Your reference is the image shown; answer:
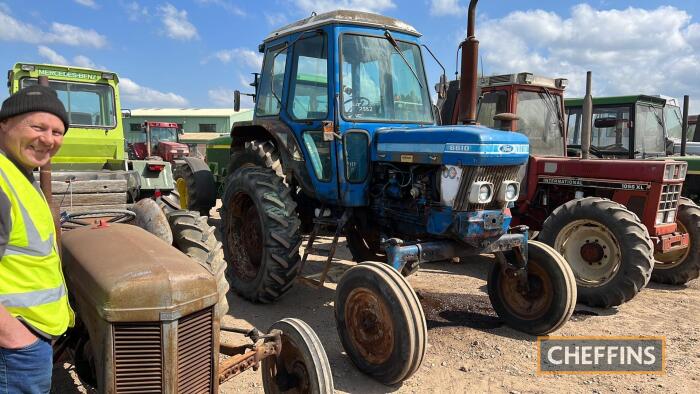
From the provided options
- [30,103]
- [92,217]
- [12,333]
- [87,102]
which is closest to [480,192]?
[92,217]

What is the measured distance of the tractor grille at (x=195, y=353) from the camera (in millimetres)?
2123

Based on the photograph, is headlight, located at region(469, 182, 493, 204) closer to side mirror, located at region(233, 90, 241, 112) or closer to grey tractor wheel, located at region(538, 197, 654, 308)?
grey tractor wheel, located at region(538, 197, 654, 308)

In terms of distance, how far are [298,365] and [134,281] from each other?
38.7 inches

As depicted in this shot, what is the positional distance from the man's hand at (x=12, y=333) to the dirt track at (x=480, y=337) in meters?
1.79

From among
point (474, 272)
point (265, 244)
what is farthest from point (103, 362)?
point (474, 272)

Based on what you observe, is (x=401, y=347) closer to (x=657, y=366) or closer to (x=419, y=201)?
(x=419, y=201)

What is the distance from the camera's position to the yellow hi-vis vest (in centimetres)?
164

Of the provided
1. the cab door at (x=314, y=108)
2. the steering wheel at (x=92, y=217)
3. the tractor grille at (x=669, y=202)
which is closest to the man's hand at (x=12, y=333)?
the steering wheel at (x=92, y=217)

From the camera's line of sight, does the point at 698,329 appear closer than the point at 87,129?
Yes

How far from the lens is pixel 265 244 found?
4.55 metres

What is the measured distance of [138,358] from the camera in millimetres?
2057

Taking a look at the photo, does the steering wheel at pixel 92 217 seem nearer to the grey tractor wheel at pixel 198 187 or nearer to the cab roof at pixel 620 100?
the grey tractor wheel at pixel 198 187

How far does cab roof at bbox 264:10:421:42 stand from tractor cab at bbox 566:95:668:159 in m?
4.41

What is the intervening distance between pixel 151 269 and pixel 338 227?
101 inches
